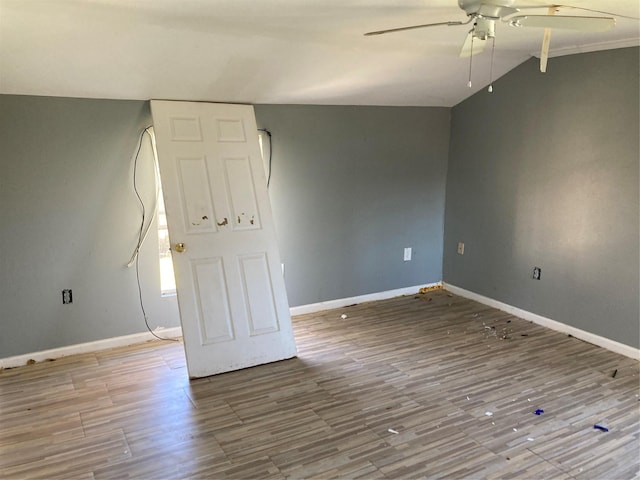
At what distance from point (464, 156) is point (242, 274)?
2.61 m

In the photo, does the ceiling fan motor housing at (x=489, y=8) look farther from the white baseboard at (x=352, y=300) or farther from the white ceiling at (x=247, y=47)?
the white baseboard at (x=352, y=300)

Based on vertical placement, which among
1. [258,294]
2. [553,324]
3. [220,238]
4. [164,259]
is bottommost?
[553,324]

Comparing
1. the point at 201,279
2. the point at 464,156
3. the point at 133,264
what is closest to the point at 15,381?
the point at 133,264

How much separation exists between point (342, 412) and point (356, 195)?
2.29m

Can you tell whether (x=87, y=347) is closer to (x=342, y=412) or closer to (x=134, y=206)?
(x=134, y=206)

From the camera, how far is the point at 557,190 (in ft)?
13.5

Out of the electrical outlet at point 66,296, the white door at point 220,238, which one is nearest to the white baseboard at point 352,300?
the white door at point 220,238

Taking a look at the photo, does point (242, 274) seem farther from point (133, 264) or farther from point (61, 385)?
point (61, 385)

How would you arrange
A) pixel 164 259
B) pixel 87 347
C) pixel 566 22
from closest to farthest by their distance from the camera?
pixel 566 22 < pixel 87 347 < pixel 164 259

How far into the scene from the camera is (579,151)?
12.8ft

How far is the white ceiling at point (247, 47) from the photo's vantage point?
2514 millimetres

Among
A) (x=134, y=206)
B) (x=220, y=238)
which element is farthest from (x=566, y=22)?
(x=134, y=206)

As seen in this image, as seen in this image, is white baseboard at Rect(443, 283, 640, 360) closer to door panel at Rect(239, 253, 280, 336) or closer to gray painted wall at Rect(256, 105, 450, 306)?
gray painted wall at Rect(256, 105, 450, 306)

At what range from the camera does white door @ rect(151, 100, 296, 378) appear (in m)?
3.43
